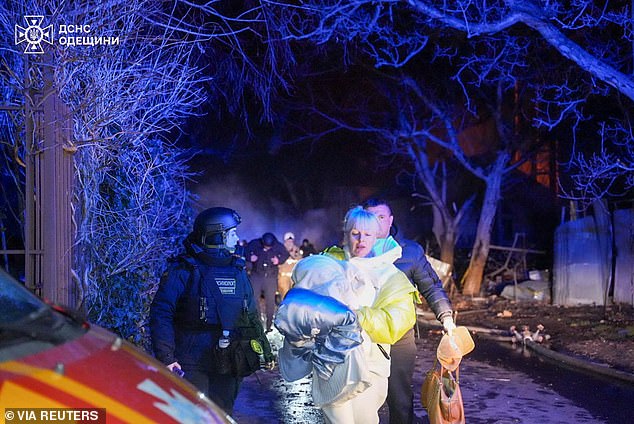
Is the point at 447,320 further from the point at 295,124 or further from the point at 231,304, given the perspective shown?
the point at 295,124

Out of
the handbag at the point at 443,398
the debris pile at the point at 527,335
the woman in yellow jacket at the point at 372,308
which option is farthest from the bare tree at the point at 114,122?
the debris pile at the point at 527,335

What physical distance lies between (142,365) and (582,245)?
1581cm

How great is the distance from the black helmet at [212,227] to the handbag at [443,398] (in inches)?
77.7

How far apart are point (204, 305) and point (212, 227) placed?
0.52 meters

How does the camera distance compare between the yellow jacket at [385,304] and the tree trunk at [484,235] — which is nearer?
the yellow jacket at [385,304]

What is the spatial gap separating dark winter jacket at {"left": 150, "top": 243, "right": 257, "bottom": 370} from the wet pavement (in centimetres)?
283

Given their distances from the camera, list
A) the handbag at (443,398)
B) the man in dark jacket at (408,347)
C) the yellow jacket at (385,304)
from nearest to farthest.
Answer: the yellow jacket at (385,304) < the handbag at (443,398) < the man in dark jacket at (408,347)

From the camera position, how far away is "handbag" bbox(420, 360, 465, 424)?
5.61 metres

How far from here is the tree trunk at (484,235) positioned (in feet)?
70.4

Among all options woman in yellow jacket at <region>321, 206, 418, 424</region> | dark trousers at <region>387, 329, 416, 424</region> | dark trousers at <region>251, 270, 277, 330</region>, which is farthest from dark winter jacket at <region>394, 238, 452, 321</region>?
dark trousers at <region>251, 270, 277, 330</region>

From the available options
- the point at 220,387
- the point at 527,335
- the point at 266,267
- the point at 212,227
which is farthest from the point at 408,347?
the point at 266,267

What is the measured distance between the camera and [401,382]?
5.92 m

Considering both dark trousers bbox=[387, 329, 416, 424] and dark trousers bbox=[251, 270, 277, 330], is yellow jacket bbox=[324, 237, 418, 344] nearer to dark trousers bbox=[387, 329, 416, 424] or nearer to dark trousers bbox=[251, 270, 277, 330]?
dark trousers bbox=[387, 329, 416, 424]

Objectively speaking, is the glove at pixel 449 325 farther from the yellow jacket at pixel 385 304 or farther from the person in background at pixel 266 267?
the person in background at pixel 266 267
